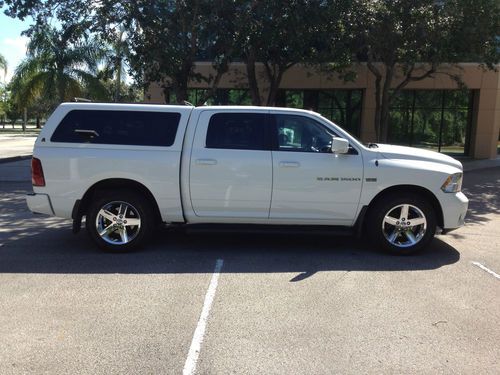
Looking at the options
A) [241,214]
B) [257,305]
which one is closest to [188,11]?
[241,214]

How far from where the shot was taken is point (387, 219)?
260 inches

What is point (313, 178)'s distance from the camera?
648 centimetres

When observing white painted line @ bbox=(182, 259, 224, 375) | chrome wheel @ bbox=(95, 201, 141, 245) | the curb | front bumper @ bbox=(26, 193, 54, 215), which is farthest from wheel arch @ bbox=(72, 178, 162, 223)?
the curb

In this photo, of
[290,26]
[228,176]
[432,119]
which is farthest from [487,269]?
[432,119]

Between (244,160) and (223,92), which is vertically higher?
(223,92)

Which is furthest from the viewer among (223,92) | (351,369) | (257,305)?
(223,92)

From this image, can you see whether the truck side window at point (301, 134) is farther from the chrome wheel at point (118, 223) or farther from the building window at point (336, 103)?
the building window at point (336, 103)

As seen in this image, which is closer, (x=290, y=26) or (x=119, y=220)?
(x=119, y=220)

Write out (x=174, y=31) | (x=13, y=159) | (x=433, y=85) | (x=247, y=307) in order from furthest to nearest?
(x=433, y=85)
(x=13, y=159)
(x=174, y=31)
(x=247, y=307)

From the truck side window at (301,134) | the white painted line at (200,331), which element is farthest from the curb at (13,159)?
the white painted line at (200,331)

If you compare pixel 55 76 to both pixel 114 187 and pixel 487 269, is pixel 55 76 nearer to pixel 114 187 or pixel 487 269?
pixel 114 187

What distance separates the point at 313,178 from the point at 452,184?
69.8 inches

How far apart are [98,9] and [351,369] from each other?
14.3 m

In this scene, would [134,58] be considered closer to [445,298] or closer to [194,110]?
[194,110]
